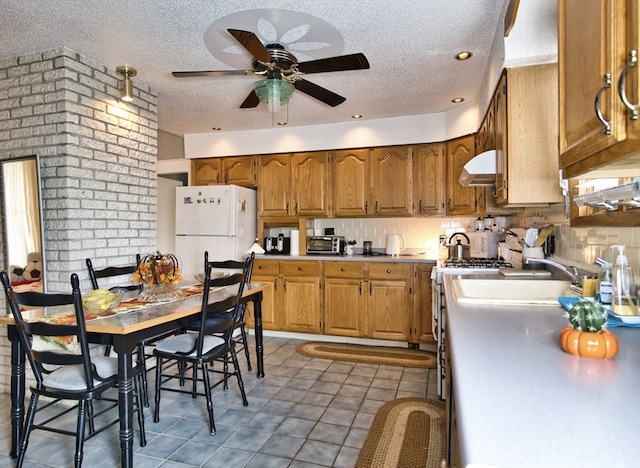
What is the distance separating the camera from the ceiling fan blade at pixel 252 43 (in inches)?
75.3

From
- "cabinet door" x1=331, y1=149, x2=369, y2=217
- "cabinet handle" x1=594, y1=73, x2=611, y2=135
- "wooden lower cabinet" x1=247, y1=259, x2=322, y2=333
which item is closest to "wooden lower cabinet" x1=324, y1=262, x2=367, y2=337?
"wooden lower cabinet" x1=247, y1=259, x2=322, y2=333

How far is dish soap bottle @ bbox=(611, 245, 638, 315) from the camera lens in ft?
4.29

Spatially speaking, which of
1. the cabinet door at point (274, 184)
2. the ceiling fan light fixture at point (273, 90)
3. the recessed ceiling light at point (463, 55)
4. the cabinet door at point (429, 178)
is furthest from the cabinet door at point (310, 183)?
the ceiling fan light fixture at point (273, 90)

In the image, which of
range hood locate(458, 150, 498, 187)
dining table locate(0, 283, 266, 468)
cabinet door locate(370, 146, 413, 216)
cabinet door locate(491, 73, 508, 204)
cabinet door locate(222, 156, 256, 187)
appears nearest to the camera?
dining table locate(0, 283, 266, 468)

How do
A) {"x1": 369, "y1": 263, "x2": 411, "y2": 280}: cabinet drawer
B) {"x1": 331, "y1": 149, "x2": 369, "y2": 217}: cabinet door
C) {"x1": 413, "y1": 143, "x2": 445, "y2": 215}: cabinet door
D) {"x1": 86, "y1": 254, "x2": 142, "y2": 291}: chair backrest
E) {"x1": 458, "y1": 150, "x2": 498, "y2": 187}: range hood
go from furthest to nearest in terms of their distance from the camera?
{"x1": 331, "y1": 149, "x2": 369, "y2": 217}: cabinet door → {"x1": 413, "y1": 143, "x2": 445, "y2": 215}: cabinet door → {"x1": 369, "y1": 263, "x2": 411, "y2": 280}: cabinet drawer → {"x1": 86, "y1": 254, "x2": 142, "y2": 291}: chair backrest → {"x1": 458, "y1": 150, "x2": 498, "y2": 187}: range hood

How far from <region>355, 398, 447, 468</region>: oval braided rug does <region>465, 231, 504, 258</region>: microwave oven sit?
60.8 inches

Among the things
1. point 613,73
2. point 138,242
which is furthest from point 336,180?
point 613,73

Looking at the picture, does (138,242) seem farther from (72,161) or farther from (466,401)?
(466,401)

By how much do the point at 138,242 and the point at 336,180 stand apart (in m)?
2.14

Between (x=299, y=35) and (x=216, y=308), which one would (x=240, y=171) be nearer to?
(x=299, y=35)

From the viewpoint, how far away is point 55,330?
1.72 metres

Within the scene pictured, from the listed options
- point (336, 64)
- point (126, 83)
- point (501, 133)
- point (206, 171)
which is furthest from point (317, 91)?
point (206, 171)

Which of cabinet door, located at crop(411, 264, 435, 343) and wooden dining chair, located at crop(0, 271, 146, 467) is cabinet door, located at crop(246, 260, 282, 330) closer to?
cabinet door, located at crop(411, 264, 435, 343)

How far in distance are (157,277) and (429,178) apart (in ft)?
9.39
